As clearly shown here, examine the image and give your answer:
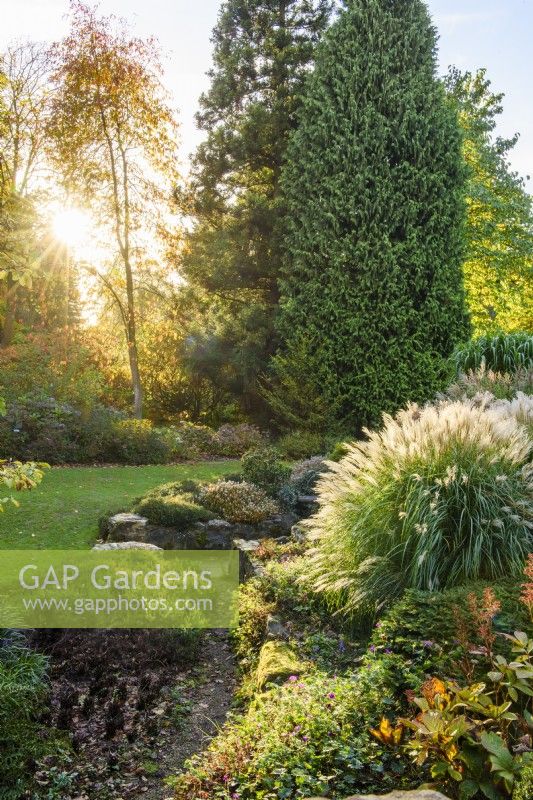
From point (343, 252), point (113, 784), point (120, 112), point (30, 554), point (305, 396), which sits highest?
point (120, 112)

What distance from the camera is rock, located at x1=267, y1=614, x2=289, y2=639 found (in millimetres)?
4348

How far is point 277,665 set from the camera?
12.7 ft

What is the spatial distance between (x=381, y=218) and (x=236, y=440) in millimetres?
5032

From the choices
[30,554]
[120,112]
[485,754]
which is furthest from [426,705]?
[120,112]

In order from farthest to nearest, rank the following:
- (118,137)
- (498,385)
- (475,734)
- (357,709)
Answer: (118,137)
(498,385)
(357,709)
(475,734)

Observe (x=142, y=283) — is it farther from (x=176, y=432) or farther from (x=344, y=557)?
(x=344, y=557)

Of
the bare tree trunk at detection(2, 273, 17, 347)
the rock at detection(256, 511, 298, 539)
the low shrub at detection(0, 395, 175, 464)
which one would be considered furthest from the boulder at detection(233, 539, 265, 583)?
the bare tree trunk at detection(2, 273, 17, 347)

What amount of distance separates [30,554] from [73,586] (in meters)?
1.42

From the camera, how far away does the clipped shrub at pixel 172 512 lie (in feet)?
23.7

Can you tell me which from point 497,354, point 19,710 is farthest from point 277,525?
point 497,354

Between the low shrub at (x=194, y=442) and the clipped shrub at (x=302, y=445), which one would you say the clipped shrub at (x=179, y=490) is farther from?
the low shrub at (x=194, y=442)

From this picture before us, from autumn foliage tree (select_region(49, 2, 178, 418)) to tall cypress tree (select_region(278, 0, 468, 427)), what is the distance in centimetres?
369

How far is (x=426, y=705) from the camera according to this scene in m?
2.45

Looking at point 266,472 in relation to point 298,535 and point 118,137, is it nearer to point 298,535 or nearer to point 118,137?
point 298,535
